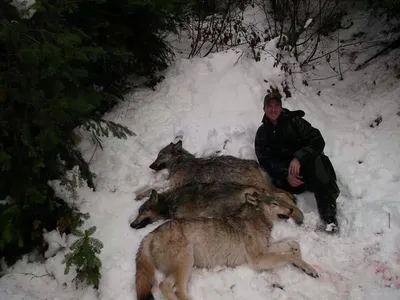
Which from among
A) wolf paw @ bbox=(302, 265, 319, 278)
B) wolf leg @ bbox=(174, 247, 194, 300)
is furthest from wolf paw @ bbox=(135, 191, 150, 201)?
wolf paw @ bbox=(302, 265, 319, 278)

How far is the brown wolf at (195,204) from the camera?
523 centimetres

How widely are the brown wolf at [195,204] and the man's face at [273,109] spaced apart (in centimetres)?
114

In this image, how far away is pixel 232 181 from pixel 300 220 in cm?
115

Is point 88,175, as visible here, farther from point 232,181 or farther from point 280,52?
point 280,52

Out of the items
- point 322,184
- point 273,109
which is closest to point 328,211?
point 322,184

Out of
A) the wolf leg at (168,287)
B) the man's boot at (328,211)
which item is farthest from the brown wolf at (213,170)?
the wolf leg at (168,287)

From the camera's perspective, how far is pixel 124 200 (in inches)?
221

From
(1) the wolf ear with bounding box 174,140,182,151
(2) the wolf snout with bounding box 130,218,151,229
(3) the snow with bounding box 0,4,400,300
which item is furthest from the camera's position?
(1) the wolf ear with bounding box 174,140,182,151

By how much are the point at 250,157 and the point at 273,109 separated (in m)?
1.14

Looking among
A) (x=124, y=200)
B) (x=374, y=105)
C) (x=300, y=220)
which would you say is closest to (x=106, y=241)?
(x=124, y=200)

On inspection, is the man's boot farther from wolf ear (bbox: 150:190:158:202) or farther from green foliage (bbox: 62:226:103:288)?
green foliage (bbox: 62:226:103:288)

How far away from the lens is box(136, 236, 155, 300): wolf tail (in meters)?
4.06

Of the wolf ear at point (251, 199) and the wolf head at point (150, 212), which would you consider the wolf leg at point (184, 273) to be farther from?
the wolf ear at point (251, 199)

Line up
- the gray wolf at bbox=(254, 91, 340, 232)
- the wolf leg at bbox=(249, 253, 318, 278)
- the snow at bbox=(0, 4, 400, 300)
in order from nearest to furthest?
1. the snow at bbox=(0, 4, 400, 300)
2. the wolf leg at bbox=(249, 253, 318, 278)
3. the gray wolf at bbox=(254, 91, 340, 232)
